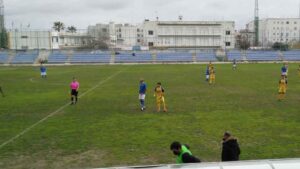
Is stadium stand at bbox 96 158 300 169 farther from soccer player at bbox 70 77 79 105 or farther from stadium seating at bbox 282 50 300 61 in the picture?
stadium seating at bbox 282 50 300 61

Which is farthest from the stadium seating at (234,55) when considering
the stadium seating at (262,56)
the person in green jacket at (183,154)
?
the person in green jacket at (183,154)

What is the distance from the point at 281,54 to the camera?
74.9m

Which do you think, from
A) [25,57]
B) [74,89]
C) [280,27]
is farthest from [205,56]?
[280,27]

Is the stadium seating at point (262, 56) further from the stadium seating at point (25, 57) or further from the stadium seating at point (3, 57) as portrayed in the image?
the stadium seating at point (3, 57)

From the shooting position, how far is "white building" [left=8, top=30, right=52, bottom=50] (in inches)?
3728

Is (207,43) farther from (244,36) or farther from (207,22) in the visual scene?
(244,36)

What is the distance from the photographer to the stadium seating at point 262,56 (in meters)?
71.6

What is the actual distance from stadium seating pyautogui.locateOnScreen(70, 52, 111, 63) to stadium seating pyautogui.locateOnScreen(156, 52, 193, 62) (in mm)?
10689

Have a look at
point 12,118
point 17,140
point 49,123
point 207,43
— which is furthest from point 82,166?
point 207,43

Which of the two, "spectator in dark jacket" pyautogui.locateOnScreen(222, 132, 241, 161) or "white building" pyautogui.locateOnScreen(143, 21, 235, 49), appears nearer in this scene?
"spectator in dark jacket" pyautogui.locateOnScreen(222, 132, 241, 161)

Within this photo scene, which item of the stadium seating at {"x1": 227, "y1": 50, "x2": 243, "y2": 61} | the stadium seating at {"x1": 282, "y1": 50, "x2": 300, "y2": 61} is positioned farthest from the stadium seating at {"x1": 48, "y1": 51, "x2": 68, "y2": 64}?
the stadium seating at {"x1": 282, "y1": 50, "x2": 300, "y2": 61}

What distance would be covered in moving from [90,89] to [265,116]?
50.3ft

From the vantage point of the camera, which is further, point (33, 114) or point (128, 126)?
point (33, 114)

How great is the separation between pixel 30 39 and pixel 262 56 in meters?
61.1
